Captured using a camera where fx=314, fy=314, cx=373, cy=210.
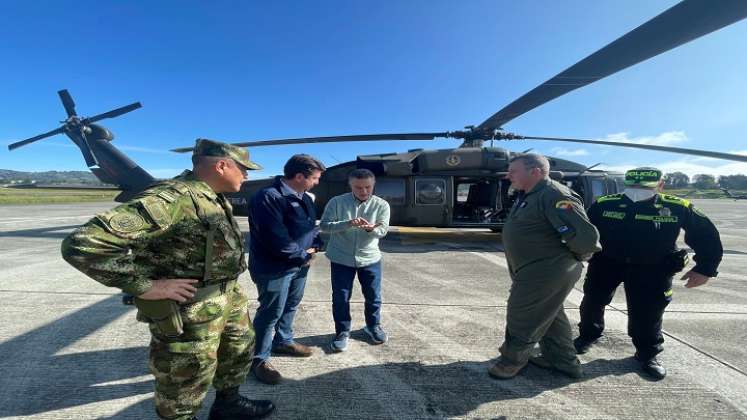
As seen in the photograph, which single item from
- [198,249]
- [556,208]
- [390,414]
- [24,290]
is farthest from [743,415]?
[24,290]

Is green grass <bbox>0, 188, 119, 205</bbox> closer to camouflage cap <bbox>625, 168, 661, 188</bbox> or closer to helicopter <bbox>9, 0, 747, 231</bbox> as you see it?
helicopter <bbox>9, 0, 747, 231</bbox>

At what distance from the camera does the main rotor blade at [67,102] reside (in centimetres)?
1214

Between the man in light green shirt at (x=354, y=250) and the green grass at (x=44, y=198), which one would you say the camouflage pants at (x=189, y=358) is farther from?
the green grass at (x=44, y=198)

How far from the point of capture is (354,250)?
3.00 m

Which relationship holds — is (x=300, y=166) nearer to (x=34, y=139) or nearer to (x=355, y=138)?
(x=355, y=138)

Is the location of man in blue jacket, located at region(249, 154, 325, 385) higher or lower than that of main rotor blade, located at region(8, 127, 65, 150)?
lower

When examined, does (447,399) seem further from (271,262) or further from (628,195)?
(628,195)

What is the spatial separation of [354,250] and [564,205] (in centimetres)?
177

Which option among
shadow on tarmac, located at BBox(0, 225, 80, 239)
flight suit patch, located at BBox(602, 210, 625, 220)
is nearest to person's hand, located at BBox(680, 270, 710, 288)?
flight suit patch, located at BBox(602, 210, 625, 220)

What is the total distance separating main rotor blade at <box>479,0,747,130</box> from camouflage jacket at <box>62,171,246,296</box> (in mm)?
4884

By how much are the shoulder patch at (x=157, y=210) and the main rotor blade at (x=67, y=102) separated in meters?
15.4

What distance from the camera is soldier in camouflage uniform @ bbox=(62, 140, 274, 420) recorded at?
1.40 metres

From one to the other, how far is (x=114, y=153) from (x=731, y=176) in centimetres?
13377

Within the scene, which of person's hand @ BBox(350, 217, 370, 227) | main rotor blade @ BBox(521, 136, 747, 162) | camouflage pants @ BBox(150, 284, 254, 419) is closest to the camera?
camouflage pants @ BBox(150, 284, 254, 419)
